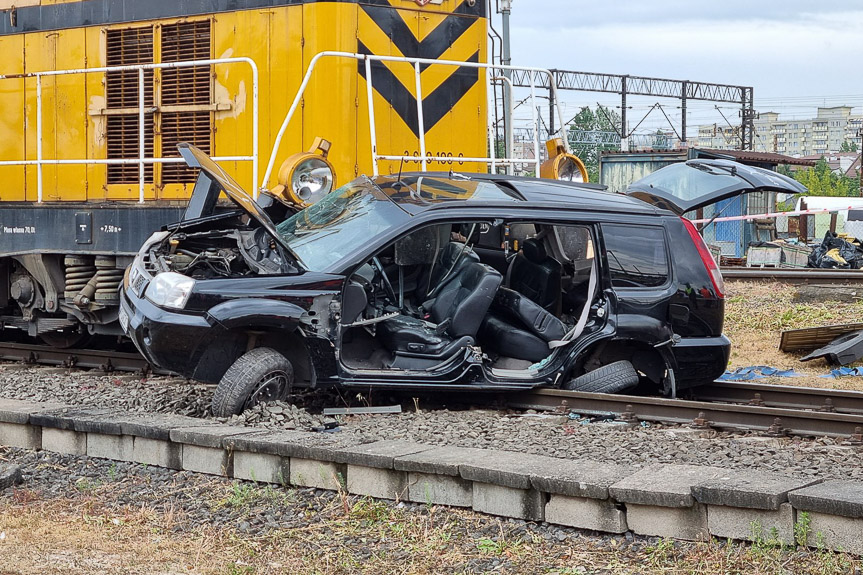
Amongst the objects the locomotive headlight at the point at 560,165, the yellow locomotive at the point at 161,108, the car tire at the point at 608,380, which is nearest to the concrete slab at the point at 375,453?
the car tire at the point at 608,380

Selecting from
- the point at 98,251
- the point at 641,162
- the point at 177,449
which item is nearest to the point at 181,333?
the point at 177,449

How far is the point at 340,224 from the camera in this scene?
7074 mm

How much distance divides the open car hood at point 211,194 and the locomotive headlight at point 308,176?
21.5 inches

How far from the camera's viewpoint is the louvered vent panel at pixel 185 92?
9.13 m

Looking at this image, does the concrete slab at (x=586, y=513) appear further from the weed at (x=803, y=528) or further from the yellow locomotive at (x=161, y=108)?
the yellow locomotive at (x=161, y=108)

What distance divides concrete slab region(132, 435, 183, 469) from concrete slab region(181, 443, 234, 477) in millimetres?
48

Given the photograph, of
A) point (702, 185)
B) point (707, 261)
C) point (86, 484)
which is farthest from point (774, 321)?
point (86, 484)

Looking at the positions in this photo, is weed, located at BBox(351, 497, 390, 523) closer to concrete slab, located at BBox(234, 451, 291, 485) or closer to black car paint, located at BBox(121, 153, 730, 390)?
concrete slab, located at BBox(234, 451, 291, 485)

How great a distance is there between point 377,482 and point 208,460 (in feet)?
3.47

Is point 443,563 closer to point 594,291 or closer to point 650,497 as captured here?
point 650,497

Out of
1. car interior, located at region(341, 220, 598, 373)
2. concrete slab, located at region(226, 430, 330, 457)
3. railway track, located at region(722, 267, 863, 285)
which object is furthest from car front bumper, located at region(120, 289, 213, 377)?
railway track, located at region(722, 267, 863, 285)

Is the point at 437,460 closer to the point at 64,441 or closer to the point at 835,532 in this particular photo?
the point at 835,532

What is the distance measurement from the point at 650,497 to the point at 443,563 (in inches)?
33.5

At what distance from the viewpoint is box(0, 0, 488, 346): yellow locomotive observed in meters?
8.57
